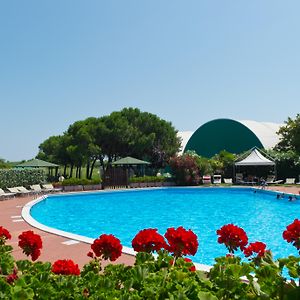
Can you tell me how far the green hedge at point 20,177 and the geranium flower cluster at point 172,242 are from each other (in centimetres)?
2074

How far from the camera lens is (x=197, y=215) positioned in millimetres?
14992

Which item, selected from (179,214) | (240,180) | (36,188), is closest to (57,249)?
(179,214)

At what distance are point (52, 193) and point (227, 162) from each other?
1393 cm

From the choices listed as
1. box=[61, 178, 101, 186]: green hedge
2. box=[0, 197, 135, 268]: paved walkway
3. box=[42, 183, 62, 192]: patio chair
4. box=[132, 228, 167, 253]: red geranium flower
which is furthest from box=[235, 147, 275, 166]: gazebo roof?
box=[132, 228, 167, 253]: red geranium flower

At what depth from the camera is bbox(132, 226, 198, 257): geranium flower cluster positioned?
3.03 metres

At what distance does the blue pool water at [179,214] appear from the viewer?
10783mm

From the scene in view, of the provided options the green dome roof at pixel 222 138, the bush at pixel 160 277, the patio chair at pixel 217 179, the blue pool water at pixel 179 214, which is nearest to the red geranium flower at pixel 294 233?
the bush at pixel 160 277

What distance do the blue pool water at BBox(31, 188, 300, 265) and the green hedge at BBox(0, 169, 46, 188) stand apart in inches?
124

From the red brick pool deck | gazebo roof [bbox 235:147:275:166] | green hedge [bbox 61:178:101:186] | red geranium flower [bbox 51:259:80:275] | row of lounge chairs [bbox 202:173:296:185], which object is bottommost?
the red brick pool deck

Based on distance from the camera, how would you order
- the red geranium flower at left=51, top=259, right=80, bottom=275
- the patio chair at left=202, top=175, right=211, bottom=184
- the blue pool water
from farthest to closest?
1. the patio chair at left=202, top=175, right=211, bottom=184
2. the blue pool water
3. the red geranium flower at left=51, top=259, right=80, bottom=275

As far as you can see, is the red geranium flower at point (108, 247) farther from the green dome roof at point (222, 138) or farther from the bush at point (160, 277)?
the green dome roof at point (222, 138)

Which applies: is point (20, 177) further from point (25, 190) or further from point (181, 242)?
point (181, 242)

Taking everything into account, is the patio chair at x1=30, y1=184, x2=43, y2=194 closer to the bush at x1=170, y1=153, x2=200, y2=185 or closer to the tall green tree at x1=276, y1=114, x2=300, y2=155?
the bush at x1=170, y1=153, x2=200, y2=185

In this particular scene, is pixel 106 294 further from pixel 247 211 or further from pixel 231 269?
pixel 247 211
